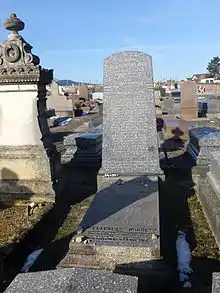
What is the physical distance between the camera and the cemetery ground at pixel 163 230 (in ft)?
12.5

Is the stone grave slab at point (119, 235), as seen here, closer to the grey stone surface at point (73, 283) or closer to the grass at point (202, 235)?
the grass at point (202, 235)

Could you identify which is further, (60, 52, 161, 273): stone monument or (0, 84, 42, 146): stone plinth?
(0, 84, 42, 146): stone plinth

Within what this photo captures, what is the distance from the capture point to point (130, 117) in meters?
5.97

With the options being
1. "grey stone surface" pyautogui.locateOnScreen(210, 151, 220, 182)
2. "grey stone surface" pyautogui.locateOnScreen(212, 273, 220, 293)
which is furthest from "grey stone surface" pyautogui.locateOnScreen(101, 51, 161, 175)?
"grey stone surface" pyautogui.locateOnScreen(212, 273, 220, 293)

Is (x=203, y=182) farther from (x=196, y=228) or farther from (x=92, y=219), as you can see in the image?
(x=92, y=219)

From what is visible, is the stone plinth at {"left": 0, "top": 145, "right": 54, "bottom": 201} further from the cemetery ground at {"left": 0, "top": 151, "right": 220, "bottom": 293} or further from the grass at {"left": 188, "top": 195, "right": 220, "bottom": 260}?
the grass at {"left": 188, "top": 195, "right": 220, "bottom": 260}

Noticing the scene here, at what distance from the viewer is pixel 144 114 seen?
593cm

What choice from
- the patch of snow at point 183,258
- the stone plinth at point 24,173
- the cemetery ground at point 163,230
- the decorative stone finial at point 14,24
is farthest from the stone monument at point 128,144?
the decorative stone finial at point 14,24

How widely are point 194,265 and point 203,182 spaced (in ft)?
7.32

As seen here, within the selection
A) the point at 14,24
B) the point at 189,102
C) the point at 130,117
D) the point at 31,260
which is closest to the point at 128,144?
the point at 130,117

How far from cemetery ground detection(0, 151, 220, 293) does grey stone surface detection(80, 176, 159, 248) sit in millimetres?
392

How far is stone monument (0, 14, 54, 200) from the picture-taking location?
5.60 metres

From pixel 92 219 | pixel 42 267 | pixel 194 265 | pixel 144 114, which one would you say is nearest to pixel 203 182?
Answer: pixel 144 114

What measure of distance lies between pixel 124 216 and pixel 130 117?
7.70 feet
